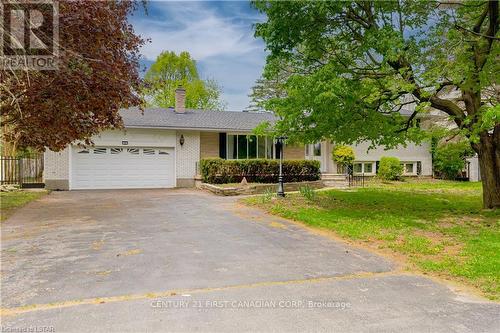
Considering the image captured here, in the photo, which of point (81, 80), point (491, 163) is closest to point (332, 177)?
point (491, 163)

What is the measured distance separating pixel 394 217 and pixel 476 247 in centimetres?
335

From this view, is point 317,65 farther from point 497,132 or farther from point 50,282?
point 50,282

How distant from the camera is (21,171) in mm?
19422

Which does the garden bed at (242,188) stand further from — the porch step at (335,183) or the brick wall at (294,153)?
the brick wall at (294,153)

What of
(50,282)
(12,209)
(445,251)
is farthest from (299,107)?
(12,209)

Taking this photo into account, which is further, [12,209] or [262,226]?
[12,209]

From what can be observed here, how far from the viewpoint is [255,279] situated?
5254mm

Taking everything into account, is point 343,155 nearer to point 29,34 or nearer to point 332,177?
point 332,177

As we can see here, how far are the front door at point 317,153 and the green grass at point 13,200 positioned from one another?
1465 cm

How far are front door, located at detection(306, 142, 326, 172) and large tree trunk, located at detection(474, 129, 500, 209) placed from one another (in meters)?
12.8

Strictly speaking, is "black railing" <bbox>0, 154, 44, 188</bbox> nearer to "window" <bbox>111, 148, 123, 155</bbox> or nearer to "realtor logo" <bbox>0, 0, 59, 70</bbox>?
"window" <bbox>111, 148, 123, 155</bbox>

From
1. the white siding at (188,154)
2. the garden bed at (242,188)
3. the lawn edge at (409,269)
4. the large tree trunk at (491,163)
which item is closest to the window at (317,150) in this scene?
the garden bed at (242,188)

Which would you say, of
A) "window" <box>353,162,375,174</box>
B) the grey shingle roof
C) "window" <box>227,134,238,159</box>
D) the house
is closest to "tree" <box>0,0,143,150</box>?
the house

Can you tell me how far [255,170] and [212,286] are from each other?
52.3 ft
